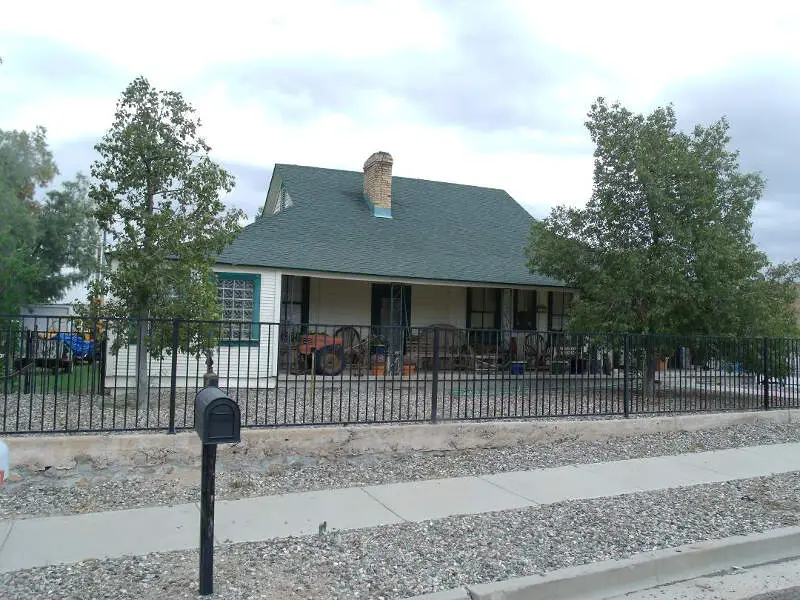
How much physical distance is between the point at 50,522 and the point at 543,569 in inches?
155

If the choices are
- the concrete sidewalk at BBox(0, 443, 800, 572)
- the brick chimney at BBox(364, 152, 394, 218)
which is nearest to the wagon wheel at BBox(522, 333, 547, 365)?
the concrete sidewalk at BBox(0, 443, 800, 572)

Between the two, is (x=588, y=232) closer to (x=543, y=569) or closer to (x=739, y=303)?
(x=739, y=303)

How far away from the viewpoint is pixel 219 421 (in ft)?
13.8

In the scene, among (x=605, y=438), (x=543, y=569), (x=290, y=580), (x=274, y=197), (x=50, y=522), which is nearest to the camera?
(x=290, y=580)

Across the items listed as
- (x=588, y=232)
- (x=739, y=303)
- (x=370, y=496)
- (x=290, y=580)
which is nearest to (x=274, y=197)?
(x=588, y=232)

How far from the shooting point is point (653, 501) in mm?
6652

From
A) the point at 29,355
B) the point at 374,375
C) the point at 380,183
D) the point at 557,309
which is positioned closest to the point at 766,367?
the point at 374,375

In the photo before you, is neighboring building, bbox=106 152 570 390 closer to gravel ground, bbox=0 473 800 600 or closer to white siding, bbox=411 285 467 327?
white siding, bbox=411 285 467 327

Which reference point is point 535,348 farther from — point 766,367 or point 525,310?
point 525,310

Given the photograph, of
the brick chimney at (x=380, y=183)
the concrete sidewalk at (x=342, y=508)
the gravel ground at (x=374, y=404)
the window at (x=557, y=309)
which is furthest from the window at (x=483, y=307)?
the concrete sidewalk at (x=342, y=508)

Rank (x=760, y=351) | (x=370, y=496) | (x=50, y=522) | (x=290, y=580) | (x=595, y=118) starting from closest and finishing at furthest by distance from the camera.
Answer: (x=290, y=580) → (x=50, y=522) → (x=370, y=496) → (x=760, y=351) → (x=595, y=118)

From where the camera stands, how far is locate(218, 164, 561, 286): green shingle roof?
14.7 m

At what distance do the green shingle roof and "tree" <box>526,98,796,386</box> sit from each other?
2655 millimetres

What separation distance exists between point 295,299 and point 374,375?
7392mm
